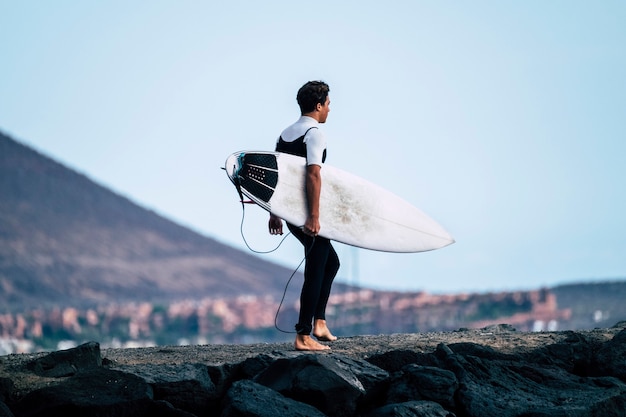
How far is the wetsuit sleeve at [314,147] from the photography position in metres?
9.09

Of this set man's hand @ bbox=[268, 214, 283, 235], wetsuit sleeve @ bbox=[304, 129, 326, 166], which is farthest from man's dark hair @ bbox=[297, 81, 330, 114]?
man's hand @ bbox=[268, 214, 283, 235]

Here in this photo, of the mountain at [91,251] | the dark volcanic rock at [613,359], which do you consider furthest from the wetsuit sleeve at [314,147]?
the mountain at [91,251]

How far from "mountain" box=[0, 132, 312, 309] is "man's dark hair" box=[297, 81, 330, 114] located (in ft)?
329

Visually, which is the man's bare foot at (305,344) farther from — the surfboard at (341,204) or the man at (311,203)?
the surfboard at (341,204)

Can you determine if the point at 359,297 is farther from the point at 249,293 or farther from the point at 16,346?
the point at 249,293

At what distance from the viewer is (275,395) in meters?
8.14

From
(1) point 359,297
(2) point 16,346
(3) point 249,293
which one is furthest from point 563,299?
(3) point 249,293

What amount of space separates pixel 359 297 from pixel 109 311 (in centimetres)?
2028

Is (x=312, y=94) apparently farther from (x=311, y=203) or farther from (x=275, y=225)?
(x=275, y=225)

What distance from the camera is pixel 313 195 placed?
907 cm

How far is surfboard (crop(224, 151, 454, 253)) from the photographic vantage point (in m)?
9.32

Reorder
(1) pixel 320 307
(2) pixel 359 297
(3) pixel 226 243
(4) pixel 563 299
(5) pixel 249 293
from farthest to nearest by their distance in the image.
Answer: (3) pixel 226 243 < (5) pixel 249 293 < (2) pixel 359 297 < (4) pixel 563 299 < (1) pixel 320 307

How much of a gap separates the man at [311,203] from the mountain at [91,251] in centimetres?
10022

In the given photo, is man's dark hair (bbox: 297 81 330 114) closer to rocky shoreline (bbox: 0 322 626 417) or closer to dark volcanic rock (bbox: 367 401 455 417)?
rocky shoreline (bbox: 0 322 626 417)
